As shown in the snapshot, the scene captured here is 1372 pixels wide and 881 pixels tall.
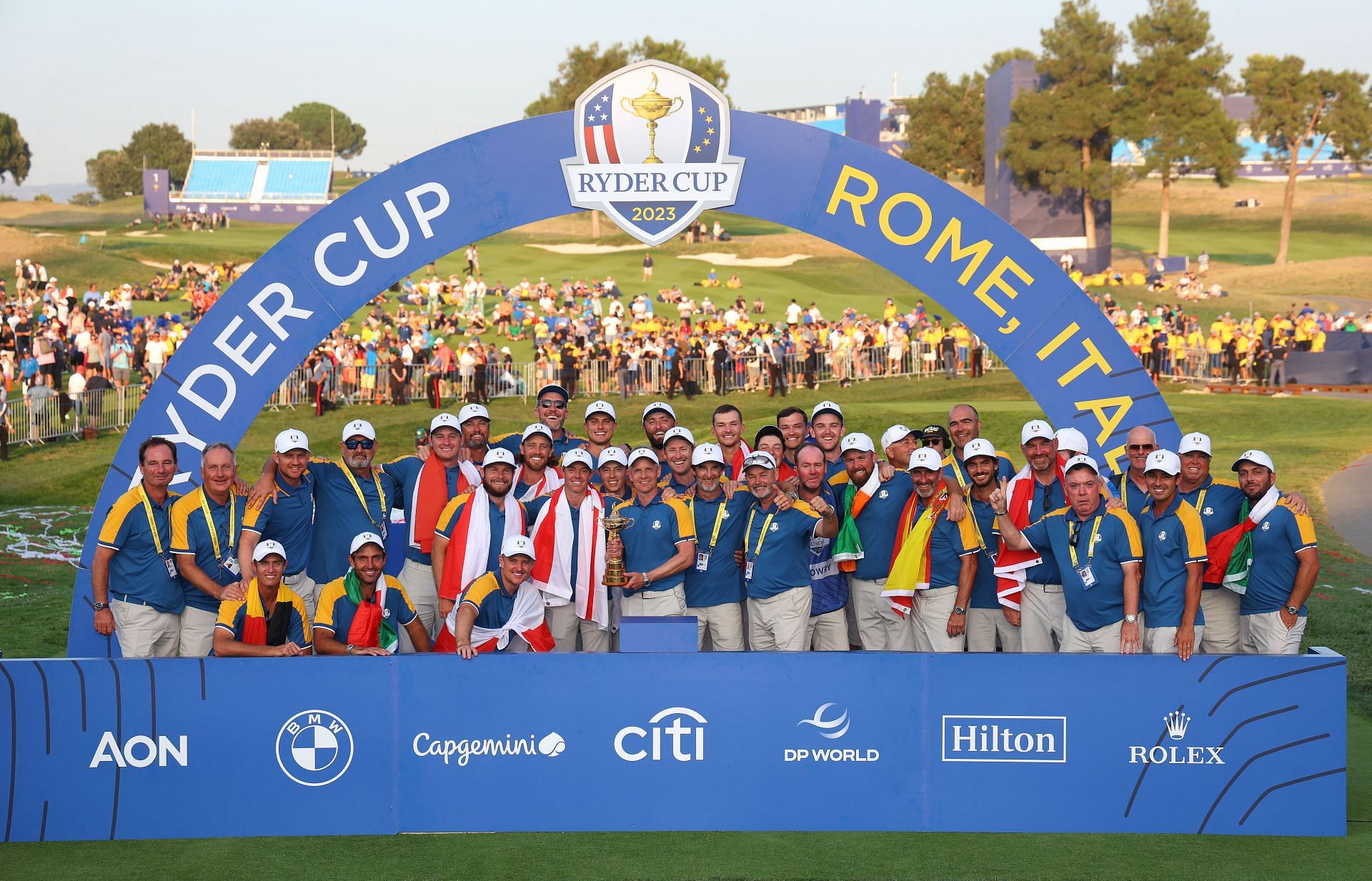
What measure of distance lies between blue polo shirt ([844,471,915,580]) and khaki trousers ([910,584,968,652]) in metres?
0.35

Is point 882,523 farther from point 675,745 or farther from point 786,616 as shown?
point 675,745

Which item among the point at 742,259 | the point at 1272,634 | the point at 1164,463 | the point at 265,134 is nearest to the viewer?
the point at 1164,463

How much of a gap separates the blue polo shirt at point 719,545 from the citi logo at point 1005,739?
6.47 feet

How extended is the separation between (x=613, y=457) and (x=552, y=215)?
1957mm

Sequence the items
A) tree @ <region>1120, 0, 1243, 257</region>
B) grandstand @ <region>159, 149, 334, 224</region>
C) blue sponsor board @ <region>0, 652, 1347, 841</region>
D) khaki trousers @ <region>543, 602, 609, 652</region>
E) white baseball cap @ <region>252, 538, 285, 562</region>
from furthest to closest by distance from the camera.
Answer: grandstand @ <region>159, 149, 334, 224</region> → tree @ <region>1120, 0, 1243, 257</region> → khaki trousers @ <region>543, 602, 609, 652</region> → white baseball cap @ <region>252, 538, 285, 562</region> → blue sponsor board @ <region>0, 652, 1347, 841</region>

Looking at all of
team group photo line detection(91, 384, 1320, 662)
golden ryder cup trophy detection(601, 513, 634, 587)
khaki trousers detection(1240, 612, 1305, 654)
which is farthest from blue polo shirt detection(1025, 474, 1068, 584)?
golden ryder cup trophy detection(601, 513, 634, 587)

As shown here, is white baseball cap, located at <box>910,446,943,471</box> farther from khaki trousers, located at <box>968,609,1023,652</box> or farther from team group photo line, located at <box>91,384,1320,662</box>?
khaki trousers, located at <box>968,609,1023,652</box>

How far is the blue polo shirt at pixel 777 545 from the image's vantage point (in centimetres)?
888

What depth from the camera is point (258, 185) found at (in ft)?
271

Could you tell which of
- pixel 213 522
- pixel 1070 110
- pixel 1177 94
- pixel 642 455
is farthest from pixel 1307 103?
pixel 213 522

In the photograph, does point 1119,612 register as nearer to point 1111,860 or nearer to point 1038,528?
point 1038,528

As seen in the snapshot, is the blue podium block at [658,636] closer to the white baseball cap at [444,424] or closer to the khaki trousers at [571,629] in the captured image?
the khaki trousers at [571,629]

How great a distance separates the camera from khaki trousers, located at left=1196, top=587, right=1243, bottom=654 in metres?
8.80

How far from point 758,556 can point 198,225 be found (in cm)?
6918
